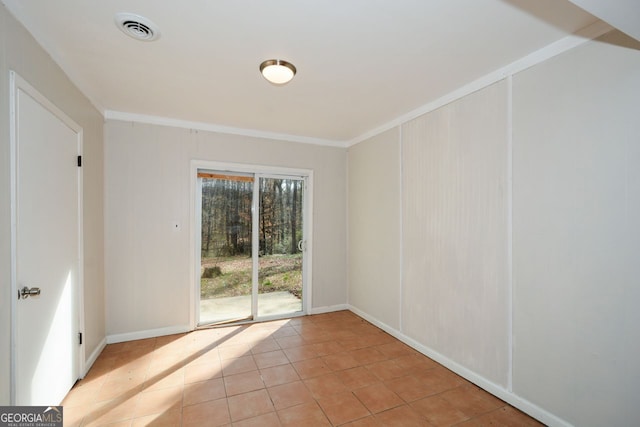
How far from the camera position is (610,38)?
1671mm

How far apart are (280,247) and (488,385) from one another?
2842 millimetres

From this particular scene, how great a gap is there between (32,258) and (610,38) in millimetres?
3758

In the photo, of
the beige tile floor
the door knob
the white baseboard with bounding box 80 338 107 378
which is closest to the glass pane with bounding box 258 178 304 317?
the beige tile floor

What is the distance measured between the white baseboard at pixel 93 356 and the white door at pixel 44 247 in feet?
0.51

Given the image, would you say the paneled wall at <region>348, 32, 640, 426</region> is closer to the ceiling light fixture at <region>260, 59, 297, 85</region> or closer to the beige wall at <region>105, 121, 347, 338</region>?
the ceiling light fixture at <region>260, 59, 297, 85</region>

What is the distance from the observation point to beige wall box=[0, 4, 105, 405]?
1462 mm

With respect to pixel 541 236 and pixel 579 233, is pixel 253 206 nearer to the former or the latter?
pixel 541 236

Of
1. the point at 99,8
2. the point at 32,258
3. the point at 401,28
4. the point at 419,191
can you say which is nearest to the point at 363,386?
the point at 419,191

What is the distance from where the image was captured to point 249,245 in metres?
3.94

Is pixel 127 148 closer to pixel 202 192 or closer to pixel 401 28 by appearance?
pixel 202 192

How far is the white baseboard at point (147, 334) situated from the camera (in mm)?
3215

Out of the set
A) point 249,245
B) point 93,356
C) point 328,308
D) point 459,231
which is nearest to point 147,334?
point 93,356

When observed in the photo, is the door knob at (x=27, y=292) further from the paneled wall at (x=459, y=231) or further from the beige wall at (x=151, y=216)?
the paneled wall at (x=459, y=231)

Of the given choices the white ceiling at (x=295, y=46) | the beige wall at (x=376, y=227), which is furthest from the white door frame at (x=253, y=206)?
the white ceiling at (x=295, y=46)
